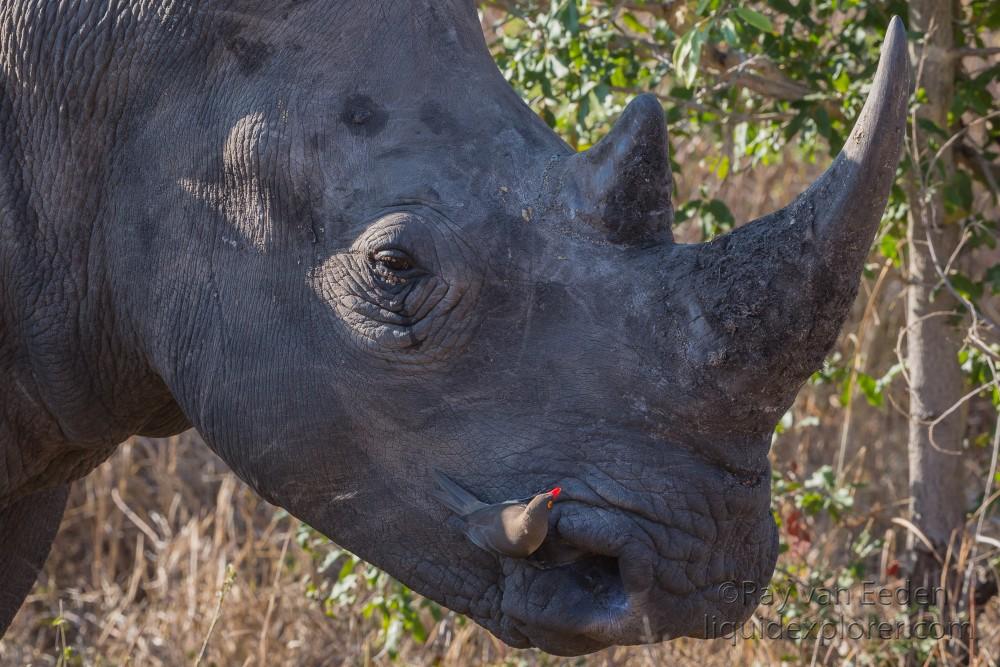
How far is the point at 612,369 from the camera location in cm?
254

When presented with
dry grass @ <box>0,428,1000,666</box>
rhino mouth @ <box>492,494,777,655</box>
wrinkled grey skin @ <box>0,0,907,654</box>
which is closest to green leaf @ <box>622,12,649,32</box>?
wrinkled grey skin @ <box>0,0,907,654</box>

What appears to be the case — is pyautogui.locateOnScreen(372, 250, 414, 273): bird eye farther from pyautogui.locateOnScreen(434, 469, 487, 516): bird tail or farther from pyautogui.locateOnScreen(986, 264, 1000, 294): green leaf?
pyautogui.locateOnScreen(986, 264, 1000, 294): green leaf

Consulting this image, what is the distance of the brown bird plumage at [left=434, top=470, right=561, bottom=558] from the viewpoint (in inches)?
97.3

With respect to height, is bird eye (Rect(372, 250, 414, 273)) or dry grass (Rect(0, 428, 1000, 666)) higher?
bird eye (Rect(372, 250, 414, 273))

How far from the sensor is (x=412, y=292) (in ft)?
8.71

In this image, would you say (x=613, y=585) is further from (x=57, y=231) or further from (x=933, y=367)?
(x=933, y=367)

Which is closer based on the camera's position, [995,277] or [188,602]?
[995,277]

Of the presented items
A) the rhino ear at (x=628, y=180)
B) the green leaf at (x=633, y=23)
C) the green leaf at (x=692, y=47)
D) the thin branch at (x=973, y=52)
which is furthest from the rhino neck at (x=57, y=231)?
the thin branch at (x=973, y=52)

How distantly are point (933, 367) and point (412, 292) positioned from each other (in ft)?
8.58

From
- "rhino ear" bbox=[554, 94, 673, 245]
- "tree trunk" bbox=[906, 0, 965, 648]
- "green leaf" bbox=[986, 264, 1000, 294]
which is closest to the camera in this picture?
"rhino ear" bbox=[554, 94, 673, 245]

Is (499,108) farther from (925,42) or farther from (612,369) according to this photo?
(925,42)

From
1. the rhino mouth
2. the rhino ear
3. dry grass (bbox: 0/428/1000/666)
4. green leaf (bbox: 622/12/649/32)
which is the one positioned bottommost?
dry grass (bbox: 0/428/1000/666)

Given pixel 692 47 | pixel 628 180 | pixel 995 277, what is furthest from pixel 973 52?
pixel 628 180

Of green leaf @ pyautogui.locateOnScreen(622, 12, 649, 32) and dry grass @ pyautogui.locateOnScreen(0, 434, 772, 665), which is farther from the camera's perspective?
dry grass @ pyautogui.locateOnScreen(0, 434, 772, 665)
